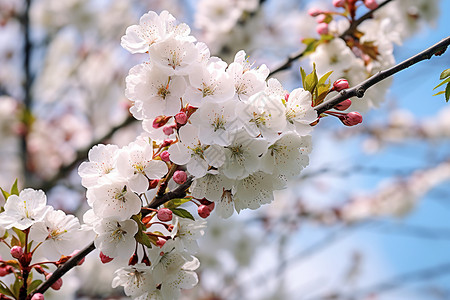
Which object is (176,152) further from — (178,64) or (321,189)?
(321,189)

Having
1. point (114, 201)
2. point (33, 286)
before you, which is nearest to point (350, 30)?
point (114, 201)

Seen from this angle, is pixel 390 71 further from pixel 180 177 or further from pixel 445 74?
pixel 180 177

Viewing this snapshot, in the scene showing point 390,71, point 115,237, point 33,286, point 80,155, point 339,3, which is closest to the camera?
point 390,71

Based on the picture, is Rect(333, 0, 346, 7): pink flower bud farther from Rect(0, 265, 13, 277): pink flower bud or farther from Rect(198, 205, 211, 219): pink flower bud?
Rect(0, 265, 13, 277): pink flower bud

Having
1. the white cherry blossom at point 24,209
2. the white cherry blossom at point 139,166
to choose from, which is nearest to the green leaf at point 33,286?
the white cherry blossom at point 24,209

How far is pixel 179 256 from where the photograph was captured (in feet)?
3.83

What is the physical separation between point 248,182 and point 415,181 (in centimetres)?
632

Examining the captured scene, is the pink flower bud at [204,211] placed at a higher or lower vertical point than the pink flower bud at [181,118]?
lower

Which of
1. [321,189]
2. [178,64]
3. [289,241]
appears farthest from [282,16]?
[178,64]

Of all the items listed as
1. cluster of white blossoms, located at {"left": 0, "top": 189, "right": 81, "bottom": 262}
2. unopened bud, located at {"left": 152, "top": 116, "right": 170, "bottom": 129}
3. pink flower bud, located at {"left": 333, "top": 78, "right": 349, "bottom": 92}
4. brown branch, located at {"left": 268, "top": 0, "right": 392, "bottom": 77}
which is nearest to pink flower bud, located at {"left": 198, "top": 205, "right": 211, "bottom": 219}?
unopened bud, located at {"left": 152, "top": 116, "right": 170, "bottom": 129}

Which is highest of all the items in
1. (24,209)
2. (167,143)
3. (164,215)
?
(167,143)

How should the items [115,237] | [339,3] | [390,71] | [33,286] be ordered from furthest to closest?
1. [339,3]
2. [33,286]
3. [115,237]
4. [390,71]

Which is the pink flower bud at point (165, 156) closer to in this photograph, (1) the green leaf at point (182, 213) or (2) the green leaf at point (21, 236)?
(1) the green leaf at point (182, 213)

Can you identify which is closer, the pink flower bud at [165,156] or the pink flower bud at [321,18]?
the pink flower bud at [165,156]
